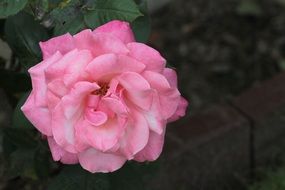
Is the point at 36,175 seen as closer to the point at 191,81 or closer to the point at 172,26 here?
the point at 191,81

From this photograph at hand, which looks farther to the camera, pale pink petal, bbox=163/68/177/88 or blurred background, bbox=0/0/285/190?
blurred background, bbox=0/0/285/190

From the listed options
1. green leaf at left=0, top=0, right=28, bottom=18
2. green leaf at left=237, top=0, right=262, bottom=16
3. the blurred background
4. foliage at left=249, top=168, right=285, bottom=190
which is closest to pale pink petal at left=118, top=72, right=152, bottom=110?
green leaf at left=0, top=0, right=28, bottom=18

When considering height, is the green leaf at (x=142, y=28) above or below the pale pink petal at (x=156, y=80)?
below

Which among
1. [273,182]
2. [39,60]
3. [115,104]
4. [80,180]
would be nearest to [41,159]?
[80,180]

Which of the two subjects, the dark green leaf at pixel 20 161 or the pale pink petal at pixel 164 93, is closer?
the pale pink petal at pixel 164 93

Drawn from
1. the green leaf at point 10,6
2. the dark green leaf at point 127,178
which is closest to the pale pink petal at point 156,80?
the green leaf at point 10,6

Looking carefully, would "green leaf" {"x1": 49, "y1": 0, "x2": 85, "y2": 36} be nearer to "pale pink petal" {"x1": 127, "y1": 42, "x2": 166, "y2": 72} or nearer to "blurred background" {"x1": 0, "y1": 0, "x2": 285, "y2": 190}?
"pale pink petal" {"x1": 127, "y1": 42, "x2": 166, "y2": 72}

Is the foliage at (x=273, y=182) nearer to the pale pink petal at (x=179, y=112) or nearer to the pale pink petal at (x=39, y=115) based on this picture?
the pale pink petal at (x=179, y=112)
